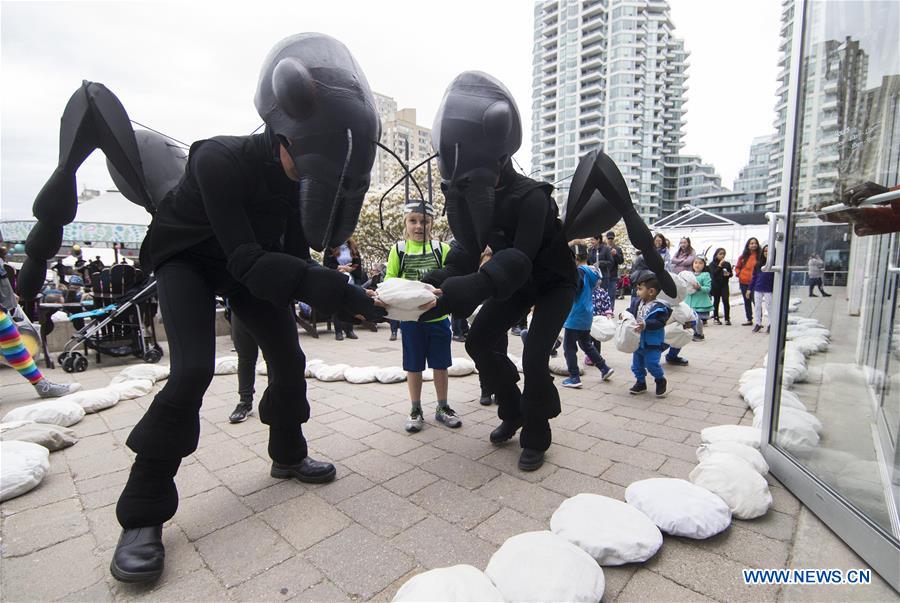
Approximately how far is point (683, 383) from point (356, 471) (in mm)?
3764

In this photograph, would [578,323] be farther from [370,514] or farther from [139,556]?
[139,556]

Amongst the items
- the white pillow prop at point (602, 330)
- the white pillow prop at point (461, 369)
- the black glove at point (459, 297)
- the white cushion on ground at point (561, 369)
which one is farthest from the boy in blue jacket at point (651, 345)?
the black glove at point (459, 297)

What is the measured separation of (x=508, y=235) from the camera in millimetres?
2740

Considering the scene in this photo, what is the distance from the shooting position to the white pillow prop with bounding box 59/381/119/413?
12.5 feet

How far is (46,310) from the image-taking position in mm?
6188

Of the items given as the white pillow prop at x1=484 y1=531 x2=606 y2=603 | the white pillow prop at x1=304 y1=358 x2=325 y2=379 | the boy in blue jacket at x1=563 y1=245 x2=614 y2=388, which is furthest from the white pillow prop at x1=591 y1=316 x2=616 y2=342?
the white pillow prop at x1=484 y1=531 x2=606 y2=603

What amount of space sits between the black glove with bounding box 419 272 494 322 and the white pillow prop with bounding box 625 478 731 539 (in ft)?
4.02

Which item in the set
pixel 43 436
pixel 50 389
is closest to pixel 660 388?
pixel 43 436

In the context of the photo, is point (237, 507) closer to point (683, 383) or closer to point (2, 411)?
point (2, 411)

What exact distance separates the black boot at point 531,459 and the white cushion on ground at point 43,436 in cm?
309

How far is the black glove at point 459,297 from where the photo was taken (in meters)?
2.19

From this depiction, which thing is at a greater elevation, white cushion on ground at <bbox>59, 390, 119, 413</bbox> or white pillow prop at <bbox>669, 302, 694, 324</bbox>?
white pillow prop at <bbox>669, 302, 694, 324</bbox>

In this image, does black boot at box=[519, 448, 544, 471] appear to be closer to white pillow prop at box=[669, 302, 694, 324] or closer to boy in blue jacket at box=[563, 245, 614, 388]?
boy in blue jacket at box=[563, 245, 614, 388]

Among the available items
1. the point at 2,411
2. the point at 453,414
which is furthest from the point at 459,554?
the point at 2,411
